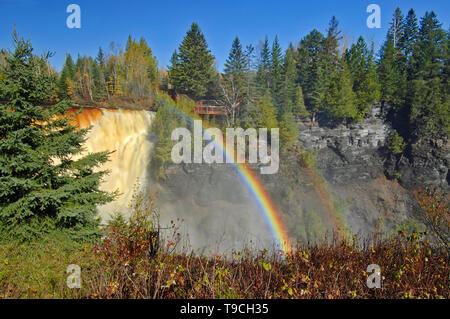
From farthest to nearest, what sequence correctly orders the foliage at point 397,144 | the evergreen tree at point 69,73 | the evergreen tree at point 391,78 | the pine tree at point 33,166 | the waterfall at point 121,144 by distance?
the evergreen tree at point 69,73 → the evergreen tree at point 391,78 → the foliage at point 397,144 → the waterfall at point 121,144 → the pine tree at point 33,166

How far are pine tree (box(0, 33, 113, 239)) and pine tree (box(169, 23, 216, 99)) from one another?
27.6 metres

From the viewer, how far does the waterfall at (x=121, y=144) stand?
58.4 ft

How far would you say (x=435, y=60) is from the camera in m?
31.7

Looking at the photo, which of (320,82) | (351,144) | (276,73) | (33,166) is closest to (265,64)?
(276,73)

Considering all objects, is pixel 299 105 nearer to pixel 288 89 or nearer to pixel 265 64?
pixel 288 89

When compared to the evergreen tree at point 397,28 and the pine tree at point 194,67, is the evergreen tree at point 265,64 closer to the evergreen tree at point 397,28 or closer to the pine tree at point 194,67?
the pine tree at point 194,67

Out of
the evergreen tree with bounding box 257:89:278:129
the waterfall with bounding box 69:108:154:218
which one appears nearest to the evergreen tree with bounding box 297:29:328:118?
the evergreen tree with bounding box 257:89:278:129

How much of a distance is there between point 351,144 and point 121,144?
3123 cm

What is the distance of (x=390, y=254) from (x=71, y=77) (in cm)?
5004

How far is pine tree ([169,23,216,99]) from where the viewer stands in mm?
34469

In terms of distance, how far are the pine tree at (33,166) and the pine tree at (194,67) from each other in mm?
27641

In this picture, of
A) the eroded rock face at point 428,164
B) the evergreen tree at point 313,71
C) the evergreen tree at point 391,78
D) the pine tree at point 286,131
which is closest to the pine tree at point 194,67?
the pine tree at point 286,131

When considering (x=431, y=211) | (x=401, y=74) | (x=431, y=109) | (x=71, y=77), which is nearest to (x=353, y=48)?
(x=401, y=74)

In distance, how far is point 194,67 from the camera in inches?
1379
